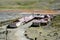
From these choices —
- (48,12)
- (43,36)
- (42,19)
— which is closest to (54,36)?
(43,36)

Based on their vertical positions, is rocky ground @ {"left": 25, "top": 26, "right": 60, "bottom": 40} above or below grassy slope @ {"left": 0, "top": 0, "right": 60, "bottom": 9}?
below

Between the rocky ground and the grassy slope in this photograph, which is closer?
the rocky ground

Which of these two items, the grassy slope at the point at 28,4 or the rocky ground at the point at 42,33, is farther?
the grassy slope at the point at 28,4

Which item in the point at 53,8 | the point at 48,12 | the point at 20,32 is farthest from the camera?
the point at 53,8

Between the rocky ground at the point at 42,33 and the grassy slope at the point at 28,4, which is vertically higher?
the grassy slope at the point at 28,4

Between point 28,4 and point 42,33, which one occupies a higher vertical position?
point 28,4

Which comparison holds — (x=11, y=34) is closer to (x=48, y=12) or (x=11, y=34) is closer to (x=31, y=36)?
(x=31, y=36)

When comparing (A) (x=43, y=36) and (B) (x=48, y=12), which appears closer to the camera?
(A) (x=43, y=36)

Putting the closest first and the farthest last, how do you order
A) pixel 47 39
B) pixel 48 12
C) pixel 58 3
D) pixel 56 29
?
pixel 47 39
pixel 56 29
pixel 48 12
pixel 58 3

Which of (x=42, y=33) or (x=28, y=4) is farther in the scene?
(x=28, y=4)

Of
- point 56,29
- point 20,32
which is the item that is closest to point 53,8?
point 56,29
